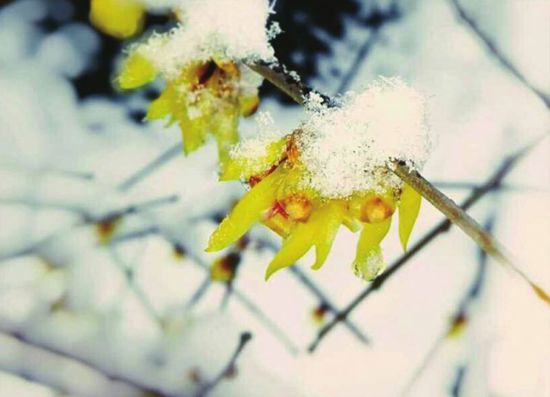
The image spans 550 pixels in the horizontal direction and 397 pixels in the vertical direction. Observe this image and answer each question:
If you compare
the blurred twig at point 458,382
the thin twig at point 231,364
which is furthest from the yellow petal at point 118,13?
the blurred twig at point 458,382

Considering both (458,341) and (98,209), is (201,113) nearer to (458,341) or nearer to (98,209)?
(98,209)

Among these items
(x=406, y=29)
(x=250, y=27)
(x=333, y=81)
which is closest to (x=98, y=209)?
(x=333, y=81)

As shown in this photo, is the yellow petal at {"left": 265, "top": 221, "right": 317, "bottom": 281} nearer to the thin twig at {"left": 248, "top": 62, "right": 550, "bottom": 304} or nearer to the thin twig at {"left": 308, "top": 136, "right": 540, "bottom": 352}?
the thin twig at {"left": 248, "top": 62, "right": 550, "bottom": 304}

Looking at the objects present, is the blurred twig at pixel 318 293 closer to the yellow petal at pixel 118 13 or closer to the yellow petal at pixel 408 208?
the yellow petal at pixel 118 13

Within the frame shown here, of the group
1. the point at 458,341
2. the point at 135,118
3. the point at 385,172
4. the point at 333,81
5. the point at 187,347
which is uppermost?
the point at 333,81

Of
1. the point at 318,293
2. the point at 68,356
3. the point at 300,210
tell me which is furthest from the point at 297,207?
the point at 68,356

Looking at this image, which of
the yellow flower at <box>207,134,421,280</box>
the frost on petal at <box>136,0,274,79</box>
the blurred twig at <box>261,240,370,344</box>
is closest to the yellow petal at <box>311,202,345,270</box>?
the yellow flower at <box>207,134,421,280</box>

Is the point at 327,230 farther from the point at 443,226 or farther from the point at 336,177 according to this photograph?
the point at 443,226
